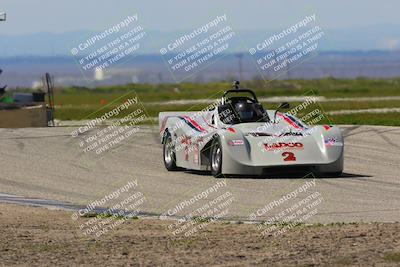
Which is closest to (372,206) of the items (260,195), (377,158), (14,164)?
(260,195)

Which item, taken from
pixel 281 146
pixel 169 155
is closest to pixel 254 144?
pixel 281 146

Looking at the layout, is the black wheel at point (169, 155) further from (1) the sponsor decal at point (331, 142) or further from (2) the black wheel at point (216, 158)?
(1) the sponsor decal at point (331, 142)

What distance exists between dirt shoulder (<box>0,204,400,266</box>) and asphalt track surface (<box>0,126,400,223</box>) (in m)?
1.46

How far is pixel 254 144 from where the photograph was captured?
781 inches

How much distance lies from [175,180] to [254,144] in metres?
1.47

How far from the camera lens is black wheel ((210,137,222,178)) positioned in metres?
19.9

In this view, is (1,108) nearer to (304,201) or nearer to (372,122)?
(372,122)

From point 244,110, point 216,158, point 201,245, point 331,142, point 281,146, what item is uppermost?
point 244,110

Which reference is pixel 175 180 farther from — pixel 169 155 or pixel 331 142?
pixel 331 142

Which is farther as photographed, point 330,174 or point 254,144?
point 330,174

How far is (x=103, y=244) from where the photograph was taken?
12680mm

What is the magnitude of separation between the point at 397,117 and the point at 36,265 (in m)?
27.3

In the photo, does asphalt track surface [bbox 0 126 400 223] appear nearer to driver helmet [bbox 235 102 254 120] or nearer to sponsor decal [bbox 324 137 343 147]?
sponsor decal [bbox 324 137 343 147]

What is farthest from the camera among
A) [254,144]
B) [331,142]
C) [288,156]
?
[331,142]
